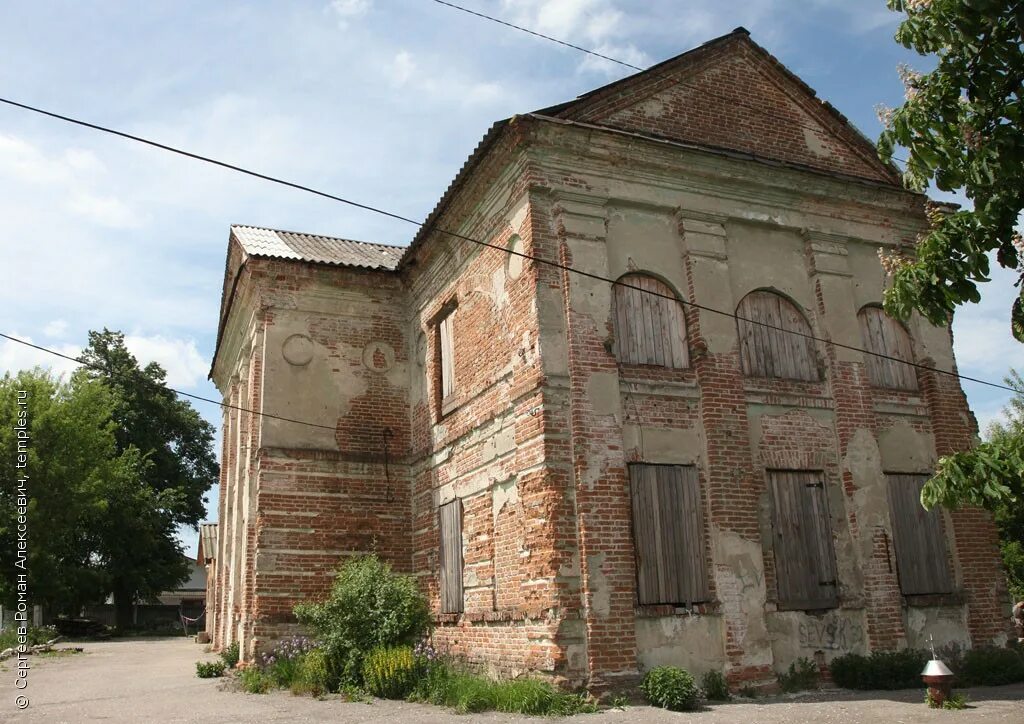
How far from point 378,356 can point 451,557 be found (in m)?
4.55

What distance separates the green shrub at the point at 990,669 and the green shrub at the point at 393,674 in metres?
7.42

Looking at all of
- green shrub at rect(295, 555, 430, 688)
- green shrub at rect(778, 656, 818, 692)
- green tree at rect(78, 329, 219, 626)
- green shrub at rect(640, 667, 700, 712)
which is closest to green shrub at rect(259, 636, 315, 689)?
green shrub at rect(295, 555, 430, 688)

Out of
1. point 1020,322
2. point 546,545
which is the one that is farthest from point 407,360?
point 1020,322

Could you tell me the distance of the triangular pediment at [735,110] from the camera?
12.2 metres

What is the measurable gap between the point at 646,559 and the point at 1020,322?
5.98m

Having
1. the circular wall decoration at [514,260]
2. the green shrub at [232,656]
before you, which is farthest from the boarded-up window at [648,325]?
the green shrub at [232,656]

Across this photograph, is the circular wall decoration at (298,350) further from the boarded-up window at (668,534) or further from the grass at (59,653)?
the grass at (59,653)

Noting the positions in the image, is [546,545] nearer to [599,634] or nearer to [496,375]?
[599,634]

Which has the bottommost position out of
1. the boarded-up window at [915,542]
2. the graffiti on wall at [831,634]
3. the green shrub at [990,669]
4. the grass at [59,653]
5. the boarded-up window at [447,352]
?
the grass at [59,653]

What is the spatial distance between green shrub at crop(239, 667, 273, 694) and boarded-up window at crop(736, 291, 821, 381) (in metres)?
8.59

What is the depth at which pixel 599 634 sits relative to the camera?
31.6 feet

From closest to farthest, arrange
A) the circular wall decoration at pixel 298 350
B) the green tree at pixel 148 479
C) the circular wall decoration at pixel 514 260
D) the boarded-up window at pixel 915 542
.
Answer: the circular wall decoration at pixel 514 260 → the boarded-up window at pixel 915 542 → the circular wall decoration at pixel 298 350 → the green tree at pixel 148 479

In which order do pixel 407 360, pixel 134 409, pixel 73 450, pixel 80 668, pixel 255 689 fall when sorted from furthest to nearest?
1. pixel 134 409
2. pixel 73 450
3. pixel 80 668
4. pixel 407 360
5. pixel 255 689

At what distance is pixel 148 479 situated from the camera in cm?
3959
